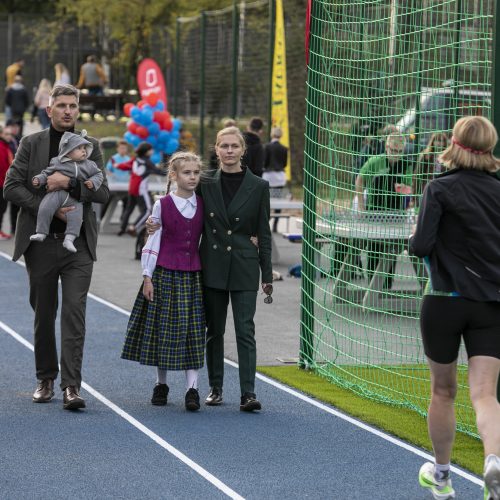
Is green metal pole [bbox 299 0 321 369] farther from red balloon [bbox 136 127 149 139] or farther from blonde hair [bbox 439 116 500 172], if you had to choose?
red balloon [bbox 136 127 149 139]

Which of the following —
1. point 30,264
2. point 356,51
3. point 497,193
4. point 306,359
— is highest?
point 356,51

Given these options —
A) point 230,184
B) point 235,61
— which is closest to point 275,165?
point 235,61

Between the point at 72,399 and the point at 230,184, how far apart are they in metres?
1.73

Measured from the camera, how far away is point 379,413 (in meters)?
8.66

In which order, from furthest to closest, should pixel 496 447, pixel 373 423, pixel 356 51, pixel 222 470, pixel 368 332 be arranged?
pixel 368 332
pixel 356 51
pixel 373 423
pixel 222 470
pixel 496 447

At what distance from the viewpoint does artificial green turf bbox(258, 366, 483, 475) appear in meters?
7.50

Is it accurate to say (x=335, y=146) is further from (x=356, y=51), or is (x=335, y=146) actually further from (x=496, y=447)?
(x=496, y=447)

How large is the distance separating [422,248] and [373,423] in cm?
254

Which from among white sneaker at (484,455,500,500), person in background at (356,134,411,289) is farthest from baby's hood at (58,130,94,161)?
white sneaker at (484,455,500,500)

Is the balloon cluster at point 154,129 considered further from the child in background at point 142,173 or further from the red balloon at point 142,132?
the child in background at point 142,173

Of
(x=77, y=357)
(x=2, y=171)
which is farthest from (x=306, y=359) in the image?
(x=2, y=171)

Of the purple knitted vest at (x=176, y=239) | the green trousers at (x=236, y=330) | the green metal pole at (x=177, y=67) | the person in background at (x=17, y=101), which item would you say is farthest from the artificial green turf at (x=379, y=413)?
the person in background at (x=17, y=101)

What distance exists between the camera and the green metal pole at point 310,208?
1033cm

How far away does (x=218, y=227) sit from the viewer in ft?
28.1
